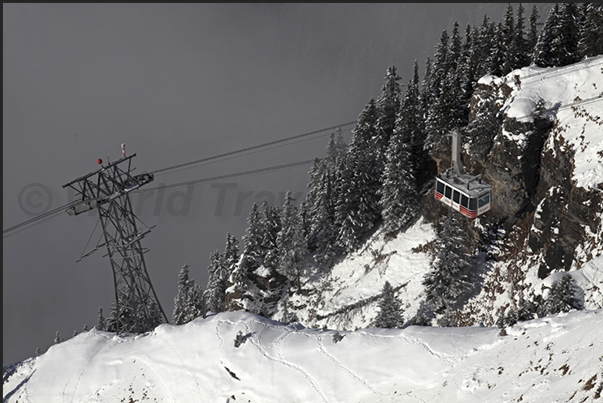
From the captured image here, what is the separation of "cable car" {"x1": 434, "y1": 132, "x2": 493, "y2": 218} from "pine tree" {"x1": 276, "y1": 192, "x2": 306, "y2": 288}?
26478 mm

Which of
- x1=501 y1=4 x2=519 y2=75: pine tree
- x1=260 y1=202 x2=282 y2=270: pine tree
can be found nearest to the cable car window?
x1=501 y1=4 x2=519 y2=75: pine tree

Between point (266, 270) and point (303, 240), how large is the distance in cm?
604

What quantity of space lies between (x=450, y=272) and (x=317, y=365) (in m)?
20.5

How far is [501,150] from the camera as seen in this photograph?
145 feet

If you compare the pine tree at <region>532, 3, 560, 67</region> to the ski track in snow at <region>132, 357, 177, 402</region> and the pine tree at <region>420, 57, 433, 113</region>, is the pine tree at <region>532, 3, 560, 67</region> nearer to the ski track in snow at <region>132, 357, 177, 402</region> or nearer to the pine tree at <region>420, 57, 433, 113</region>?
the pine tree at <region>420, 57, 433, 113</region>

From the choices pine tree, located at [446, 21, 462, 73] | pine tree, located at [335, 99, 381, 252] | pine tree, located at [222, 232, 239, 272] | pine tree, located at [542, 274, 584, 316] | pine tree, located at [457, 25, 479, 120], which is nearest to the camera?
pine tree, located at [542, 274, 584, 316]

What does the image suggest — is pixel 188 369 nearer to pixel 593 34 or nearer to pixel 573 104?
pixel 573 104

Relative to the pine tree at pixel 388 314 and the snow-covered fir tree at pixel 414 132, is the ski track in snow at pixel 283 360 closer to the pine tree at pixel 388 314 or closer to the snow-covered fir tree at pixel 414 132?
the pine tree at pixel 388 314

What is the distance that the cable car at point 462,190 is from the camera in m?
30.3

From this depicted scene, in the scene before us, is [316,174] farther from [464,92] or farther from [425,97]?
[464,92]

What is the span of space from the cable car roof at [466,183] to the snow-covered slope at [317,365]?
8.38m

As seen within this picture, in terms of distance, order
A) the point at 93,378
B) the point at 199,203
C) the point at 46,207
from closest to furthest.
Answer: the point at 93,378 < the point at 199,203 < the point at 46,207

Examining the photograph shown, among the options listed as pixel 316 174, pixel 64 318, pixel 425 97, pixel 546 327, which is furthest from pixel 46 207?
pixel 546 327

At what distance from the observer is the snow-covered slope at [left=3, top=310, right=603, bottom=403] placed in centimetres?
2125
